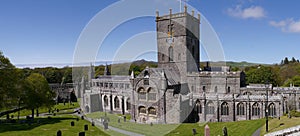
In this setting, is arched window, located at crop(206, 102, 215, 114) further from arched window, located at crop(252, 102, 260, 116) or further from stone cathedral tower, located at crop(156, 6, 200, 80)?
stone cathedral tower, located at crop(156, 6, 200, 80)

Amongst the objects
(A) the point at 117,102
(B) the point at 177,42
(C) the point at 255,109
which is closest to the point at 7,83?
(A) the point at 117,102

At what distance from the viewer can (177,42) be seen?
47.1 metres

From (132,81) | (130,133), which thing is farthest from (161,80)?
(130,133)

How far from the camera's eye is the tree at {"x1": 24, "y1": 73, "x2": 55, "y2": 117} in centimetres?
4178

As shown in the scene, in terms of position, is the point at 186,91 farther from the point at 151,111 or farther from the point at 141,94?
the point at 141,94

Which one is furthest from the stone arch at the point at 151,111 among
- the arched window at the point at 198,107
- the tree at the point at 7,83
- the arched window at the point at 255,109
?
the tree at the point at 7,83

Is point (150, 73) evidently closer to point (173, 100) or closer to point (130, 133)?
point (173, 100)

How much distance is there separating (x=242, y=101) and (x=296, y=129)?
51.2 ft

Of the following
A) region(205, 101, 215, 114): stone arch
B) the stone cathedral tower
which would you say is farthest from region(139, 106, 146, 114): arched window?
region(205, 101, 215, 114): stone arch

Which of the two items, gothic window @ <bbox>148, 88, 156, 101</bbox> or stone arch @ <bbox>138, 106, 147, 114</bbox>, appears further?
stone arch @ <bbox>138, 106, 147, 114</bbox>

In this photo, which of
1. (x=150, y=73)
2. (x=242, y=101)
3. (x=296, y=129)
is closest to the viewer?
(x=296, y=129)

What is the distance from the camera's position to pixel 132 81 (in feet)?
138

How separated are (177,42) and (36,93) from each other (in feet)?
90.3

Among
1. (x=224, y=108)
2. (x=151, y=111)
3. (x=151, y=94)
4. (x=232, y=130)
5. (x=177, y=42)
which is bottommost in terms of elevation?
(x=232, y=130)
